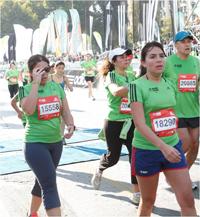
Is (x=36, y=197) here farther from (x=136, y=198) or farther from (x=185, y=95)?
(x=185, y=95)

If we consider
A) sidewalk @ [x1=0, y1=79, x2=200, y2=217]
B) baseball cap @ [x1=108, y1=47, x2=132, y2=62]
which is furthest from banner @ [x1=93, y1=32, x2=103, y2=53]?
baseball cap @ [x1=108, y1=47, x2=132, y2=62]

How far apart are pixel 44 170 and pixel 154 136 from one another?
3.24 feet

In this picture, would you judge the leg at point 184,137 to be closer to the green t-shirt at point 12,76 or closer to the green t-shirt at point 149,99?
the green t-shirt at point 149,99

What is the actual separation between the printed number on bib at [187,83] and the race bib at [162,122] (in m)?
1.41

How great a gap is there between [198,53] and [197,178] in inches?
475

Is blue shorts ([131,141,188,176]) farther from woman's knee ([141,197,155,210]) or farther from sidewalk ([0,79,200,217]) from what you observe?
sidewalk ([0,79,200,217])

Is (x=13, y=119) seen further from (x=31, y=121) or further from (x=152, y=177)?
(x=152, y=177)

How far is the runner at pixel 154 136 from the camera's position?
299 cm

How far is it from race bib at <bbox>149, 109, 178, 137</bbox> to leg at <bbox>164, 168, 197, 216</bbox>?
293 mm

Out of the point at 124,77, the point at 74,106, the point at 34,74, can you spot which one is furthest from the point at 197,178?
the point at 74,106

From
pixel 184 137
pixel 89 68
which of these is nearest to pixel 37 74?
pixel 184 137

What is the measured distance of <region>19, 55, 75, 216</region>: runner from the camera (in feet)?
11.2

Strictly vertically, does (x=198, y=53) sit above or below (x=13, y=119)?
above

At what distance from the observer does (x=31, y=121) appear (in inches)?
143
